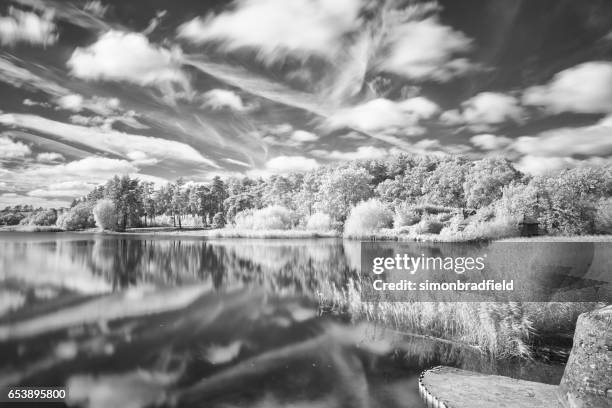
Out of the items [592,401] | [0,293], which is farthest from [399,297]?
[0,293]

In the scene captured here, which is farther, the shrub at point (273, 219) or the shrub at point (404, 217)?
the shrub at point (273, 219)

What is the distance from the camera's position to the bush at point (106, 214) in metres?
69.1

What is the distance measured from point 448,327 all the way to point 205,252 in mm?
26413

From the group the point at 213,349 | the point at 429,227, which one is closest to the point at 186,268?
the point at 213,349

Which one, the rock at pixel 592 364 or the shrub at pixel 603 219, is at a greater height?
the shrub at pixel 603 219

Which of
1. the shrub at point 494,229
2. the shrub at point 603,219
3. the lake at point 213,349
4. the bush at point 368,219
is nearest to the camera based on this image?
the lake at point 213,349

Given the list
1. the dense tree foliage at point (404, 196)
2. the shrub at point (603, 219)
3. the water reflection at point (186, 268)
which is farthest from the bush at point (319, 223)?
the shrub at point (603, 219)

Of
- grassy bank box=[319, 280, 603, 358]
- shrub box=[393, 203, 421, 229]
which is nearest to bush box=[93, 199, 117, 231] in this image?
shrub box=[393, 203, 421, 229]

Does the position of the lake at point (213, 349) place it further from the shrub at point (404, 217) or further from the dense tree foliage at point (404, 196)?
the dense tree foliage at point (404, 196)

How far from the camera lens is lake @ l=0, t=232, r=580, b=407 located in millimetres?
A: 7320

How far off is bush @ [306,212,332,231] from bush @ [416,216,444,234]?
12.6 meters

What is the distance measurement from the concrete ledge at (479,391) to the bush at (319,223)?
41.4 meters

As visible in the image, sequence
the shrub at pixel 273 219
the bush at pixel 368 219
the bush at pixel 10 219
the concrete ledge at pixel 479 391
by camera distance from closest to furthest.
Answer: the concrete ledge at pixel 479 391 → the bush at pixel 368 219 → the shrub at pixel 273 219 → the bush at pixel 10 219

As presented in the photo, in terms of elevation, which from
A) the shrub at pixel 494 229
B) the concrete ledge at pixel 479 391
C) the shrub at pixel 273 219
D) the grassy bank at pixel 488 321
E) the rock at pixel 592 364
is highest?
the shrub at pixel 273 219
